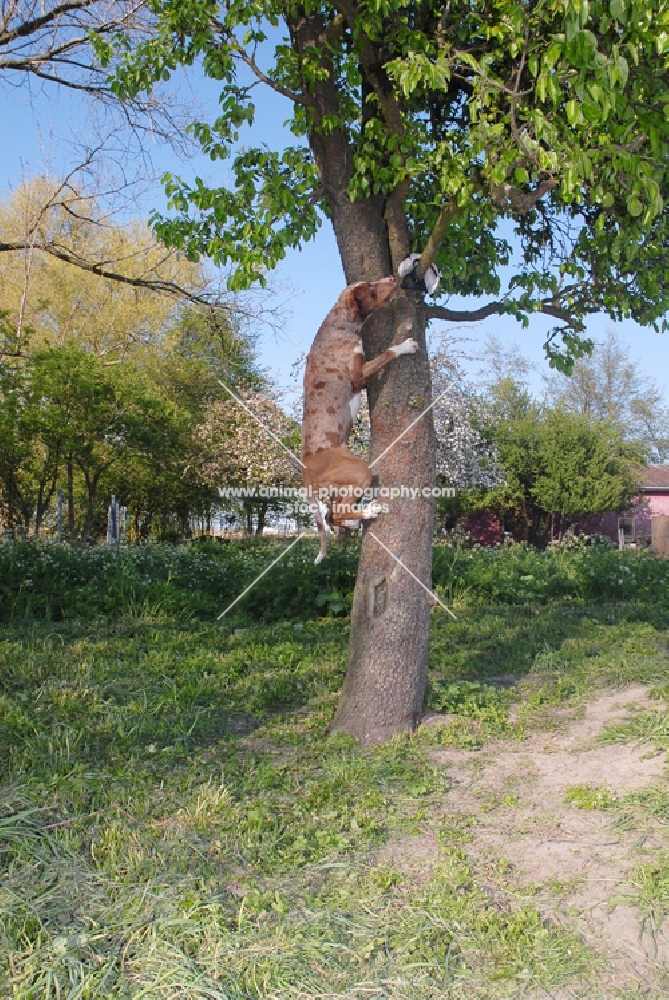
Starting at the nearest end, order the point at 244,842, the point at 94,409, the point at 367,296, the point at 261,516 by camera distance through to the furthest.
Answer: the point at 244,842, the point at 367,296, the point at 94,409, the point at 261,516

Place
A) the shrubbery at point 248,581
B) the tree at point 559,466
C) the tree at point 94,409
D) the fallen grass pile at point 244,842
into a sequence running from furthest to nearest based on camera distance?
the tree at point 559,466 < the tree at point 94,409 < the shrubbery at point 248,581 < the fallen grass pile at point 244,842

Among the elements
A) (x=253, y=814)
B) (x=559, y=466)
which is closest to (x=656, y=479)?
(x=559, y=466)

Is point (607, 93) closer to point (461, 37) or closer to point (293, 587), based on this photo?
point (461, 37)

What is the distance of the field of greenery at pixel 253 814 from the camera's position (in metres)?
2.71

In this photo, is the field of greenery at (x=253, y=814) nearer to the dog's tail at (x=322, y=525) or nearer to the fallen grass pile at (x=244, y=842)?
the fallen grass pile at (x=244, y=842)

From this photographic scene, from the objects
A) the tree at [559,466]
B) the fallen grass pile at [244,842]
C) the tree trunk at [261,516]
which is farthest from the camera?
the tree at [559,466]

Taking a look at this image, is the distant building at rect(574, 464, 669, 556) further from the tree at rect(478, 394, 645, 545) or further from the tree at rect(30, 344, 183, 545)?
the tree at rect(30, 344, 183, 545)

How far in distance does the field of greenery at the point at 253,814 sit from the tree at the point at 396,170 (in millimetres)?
777

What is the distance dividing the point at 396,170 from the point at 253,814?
396cm

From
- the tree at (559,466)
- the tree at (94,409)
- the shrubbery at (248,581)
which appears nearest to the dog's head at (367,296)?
the shrubbery at (248,581)

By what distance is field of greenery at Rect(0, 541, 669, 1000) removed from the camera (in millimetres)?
2707

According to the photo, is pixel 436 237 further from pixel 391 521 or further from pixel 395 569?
pixel 395 569

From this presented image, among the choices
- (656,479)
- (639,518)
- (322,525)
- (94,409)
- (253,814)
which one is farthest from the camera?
(656,479)

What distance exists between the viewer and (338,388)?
447cm
